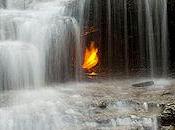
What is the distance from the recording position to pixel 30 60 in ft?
43.7

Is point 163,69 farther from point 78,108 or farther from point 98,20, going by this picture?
point 78,108

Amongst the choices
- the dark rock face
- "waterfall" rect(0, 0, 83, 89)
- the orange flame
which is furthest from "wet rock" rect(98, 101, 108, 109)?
the orange flame

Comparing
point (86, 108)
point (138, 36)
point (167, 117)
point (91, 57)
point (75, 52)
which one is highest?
point (138, 36)

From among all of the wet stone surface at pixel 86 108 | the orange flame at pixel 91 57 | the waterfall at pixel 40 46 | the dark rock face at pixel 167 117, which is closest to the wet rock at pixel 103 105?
the wet stone surface at pixel 86 108

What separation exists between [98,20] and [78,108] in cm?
420

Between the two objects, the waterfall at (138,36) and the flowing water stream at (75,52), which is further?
the waterfall at (138,36)

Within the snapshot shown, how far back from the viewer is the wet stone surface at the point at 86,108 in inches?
416

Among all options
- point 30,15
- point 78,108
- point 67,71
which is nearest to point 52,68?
point 67,71

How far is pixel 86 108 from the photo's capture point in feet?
36.6

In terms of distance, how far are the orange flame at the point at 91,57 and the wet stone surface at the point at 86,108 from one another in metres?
1.87

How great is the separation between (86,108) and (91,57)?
12.5ft

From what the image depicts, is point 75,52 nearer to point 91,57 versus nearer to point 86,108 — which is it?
point 91,57

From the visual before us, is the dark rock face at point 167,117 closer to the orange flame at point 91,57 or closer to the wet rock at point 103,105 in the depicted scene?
the wet rock at point 103,105

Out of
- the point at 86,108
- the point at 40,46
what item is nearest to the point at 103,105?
the point at 86,108
